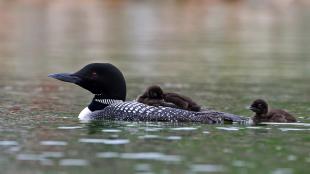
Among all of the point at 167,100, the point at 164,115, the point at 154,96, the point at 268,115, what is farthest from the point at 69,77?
the point at 268,115

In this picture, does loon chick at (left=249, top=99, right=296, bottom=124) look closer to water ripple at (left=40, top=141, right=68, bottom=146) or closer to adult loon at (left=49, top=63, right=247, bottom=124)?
adult loon at (left=49, top=63, right=247, bottom=124)

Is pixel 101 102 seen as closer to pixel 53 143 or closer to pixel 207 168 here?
pixel 53 143

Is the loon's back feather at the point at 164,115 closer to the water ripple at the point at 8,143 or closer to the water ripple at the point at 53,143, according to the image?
the water ripple at the point at 53,143

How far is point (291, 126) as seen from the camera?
1265 cm

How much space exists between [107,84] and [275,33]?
85.6 feet

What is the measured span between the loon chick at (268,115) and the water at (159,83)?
16 cm

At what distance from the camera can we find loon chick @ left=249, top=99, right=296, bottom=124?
12953 mm

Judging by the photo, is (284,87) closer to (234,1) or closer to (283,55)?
(283,55)

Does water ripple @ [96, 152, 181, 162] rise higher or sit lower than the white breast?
lower

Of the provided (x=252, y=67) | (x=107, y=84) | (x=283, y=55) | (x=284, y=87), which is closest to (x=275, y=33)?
(x=283, y=55)

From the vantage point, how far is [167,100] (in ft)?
44.7

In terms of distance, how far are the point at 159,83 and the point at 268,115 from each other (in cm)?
685

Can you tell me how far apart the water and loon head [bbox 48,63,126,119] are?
0.44 m

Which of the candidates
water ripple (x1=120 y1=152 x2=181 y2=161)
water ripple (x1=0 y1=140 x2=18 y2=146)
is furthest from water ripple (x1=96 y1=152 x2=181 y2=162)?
water ripple (x1=0 y1=140 x2=18 y2=146)
